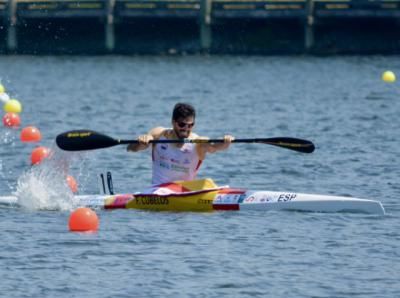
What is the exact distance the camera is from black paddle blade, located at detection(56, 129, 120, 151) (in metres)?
18.7

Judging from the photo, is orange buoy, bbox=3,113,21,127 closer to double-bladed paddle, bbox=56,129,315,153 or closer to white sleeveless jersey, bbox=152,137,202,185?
double-bladed paddle, bbox=56,129,315,153

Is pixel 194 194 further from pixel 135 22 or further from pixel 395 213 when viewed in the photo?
pixel 135 22

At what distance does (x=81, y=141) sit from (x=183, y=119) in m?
1.71

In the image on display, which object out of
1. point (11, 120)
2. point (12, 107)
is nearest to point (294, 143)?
point (11, 120)

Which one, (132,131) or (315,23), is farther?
(315,23)

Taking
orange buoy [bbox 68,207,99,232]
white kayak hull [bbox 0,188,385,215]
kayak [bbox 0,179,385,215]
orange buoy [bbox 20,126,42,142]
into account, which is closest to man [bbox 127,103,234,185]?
kayak [bbox 0,179,385,215]

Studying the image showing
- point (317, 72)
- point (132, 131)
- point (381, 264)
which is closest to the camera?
point (381, 264)

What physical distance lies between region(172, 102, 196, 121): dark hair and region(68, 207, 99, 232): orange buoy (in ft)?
6.67

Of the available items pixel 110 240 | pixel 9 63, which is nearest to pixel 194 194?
pixel 110 240

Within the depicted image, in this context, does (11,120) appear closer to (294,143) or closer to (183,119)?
(294,143)

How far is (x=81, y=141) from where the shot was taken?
18844 millimetres

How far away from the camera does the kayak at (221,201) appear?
17750mm

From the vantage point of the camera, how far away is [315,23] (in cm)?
5622

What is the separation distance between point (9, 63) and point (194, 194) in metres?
38.8
